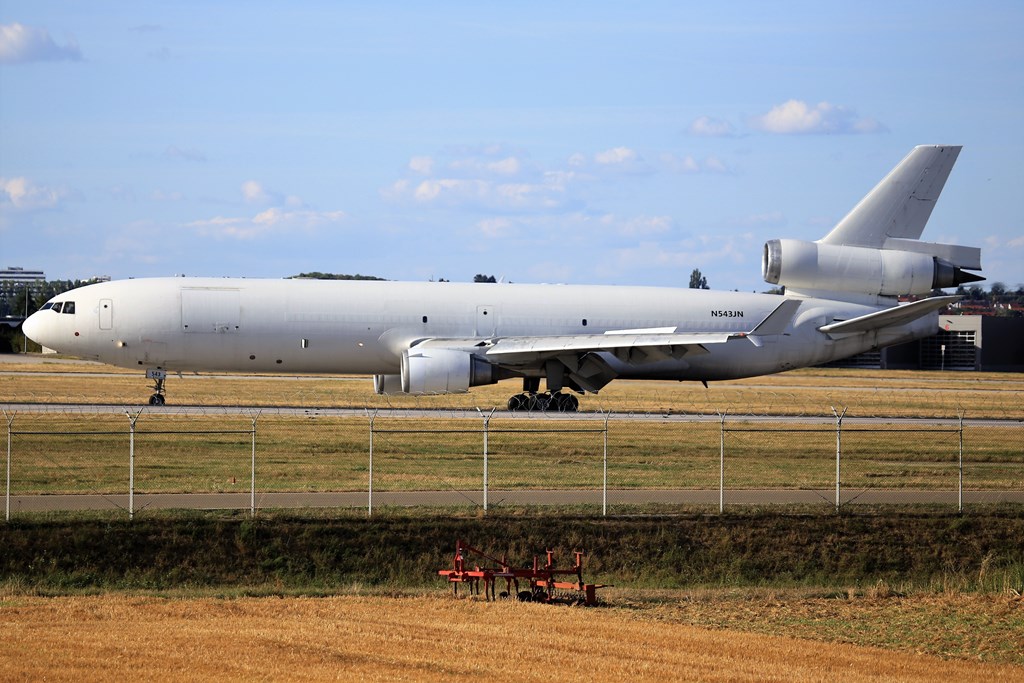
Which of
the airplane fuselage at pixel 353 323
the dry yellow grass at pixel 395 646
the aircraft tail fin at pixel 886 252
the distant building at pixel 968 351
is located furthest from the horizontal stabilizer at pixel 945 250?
the distant building at pixel 968 351

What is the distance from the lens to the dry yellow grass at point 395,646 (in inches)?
525

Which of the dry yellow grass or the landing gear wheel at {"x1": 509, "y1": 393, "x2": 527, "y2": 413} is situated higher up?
the landing gear wheel at {"x1": 509, "y1": 393, "x2": 527, "y2": 413}

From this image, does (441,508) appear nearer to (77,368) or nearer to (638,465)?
(638,465)

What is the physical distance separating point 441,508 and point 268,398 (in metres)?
25.4

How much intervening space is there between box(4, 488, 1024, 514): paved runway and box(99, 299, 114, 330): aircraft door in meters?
18.0

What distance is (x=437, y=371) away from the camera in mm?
39844

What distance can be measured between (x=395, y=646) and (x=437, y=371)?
83.5 ft

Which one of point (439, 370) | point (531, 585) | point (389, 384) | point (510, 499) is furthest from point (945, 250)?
point (531, 585)

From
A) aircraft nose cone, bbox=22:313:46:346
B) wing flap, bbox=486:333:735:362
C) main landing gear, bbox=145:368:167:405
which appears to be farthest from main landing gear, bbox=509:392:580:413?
aircraft nose cone, bbox=22:313:46:346

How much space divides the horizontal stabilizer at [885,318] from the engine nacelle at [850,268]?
1417 mm

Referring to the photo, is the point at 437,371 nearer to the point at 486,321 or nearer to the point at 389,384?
the point at 486,321

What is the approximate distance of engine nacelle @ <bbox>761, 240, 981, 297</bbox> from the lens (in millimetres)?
44594

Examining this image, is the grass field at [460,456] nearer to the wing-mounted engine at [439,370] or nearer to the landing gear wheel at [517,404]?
the wing-mounted engine at [439,370]

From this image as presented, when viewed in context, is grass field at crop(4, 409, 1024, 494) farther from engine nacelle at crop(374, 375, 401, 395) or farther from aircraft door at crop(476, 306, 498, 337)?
engine nacelle at crop(374, 375, 401, 395)
